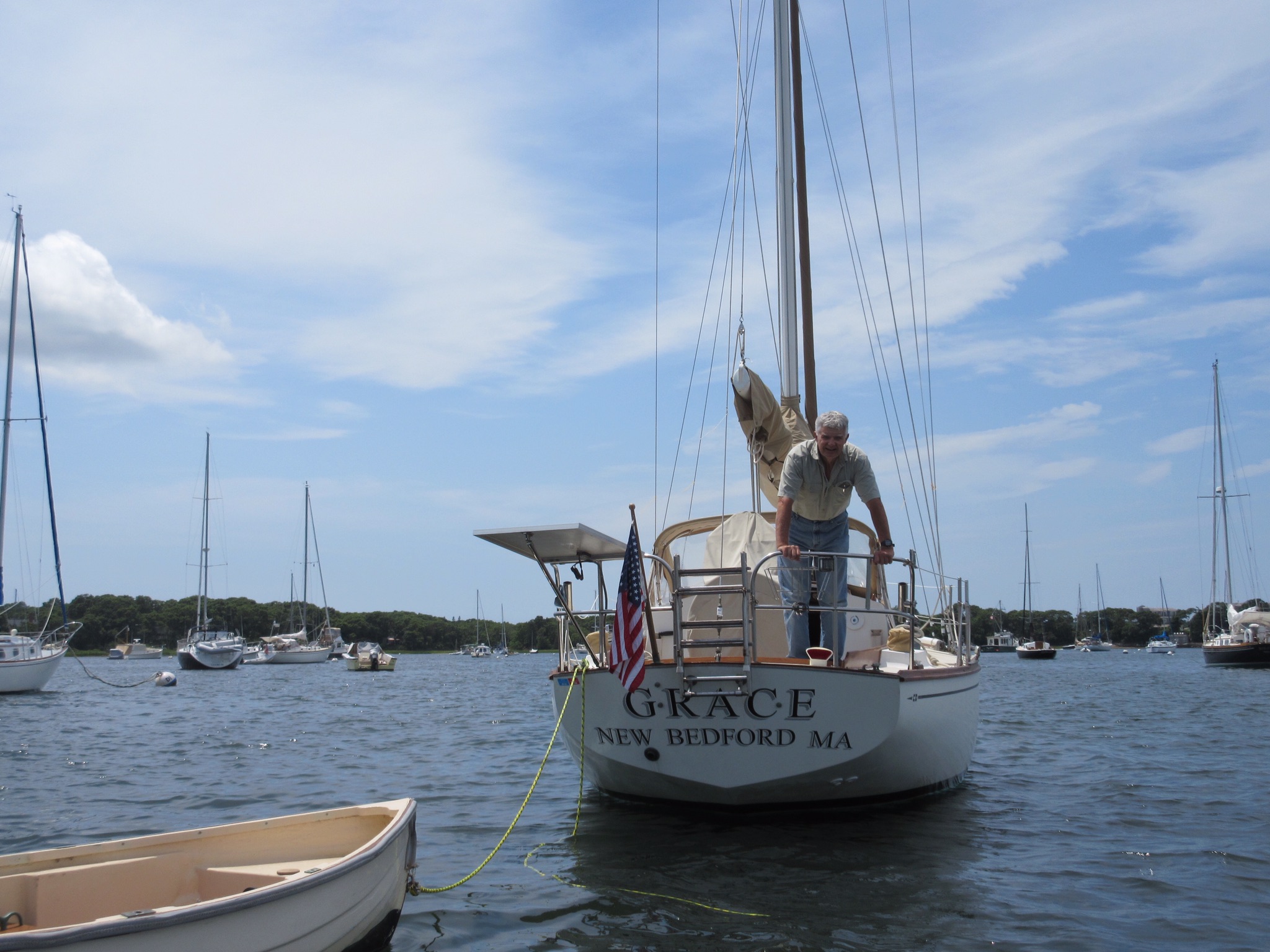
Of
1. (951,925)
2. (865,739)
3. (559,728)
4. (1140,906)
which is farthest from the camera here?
(559,728)

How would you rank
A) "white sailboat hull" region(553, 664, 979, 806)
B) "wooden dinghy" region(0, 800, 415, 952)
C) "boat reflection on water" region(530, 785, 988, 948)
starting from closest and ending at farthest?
1. "wooden dinghy" region(0, 800, 415, 952)
2. "boat reflection on water" region(530, 785, 988, 948)
3. "white sailboat hull" region(553, 664, 979, 806)

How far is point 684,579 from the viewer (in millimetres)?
9555

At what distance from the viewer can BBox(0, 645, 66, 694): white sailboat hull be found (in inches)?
1249

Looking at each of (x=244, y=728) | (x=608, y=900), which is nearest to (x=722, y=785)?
(x=608, y=900)

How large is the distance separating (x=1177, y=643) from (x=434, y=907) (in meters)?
119

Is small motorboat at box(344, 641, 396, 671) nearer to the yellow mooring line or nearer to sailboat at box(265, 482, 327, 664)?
sailboat at box(265, 482, 327, 664)

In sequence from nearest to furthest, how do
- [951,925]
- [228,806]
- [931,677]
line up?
[951,925]
[931,677]
[228,806]

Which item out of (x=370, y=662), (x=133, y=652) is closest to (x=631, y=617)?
(x=370, y=662)

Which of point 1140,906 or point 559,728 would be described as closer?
point 1140,906

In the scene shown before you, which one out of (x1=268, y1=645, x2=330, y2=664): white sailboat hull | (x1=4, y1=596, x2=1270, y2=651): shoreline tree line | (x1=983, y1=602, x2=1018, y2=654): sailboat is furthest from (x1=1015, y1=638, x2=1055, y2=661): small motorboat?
(x1=268, y1=645, x2=330, y2=664): white sailboat hull

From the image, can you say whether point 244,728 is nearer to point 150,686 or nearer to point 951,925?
point 951,925

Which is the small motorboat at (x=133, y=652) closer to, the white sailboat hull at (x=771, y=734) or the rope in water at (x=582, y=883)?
the rope in water at (x=582, y=883)

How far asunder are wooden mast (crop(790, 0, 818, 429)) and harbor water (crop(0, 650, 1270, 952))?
5.07 metres

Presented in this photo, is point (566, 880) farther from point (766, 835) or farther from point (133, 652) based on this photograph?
point (133, 652)
